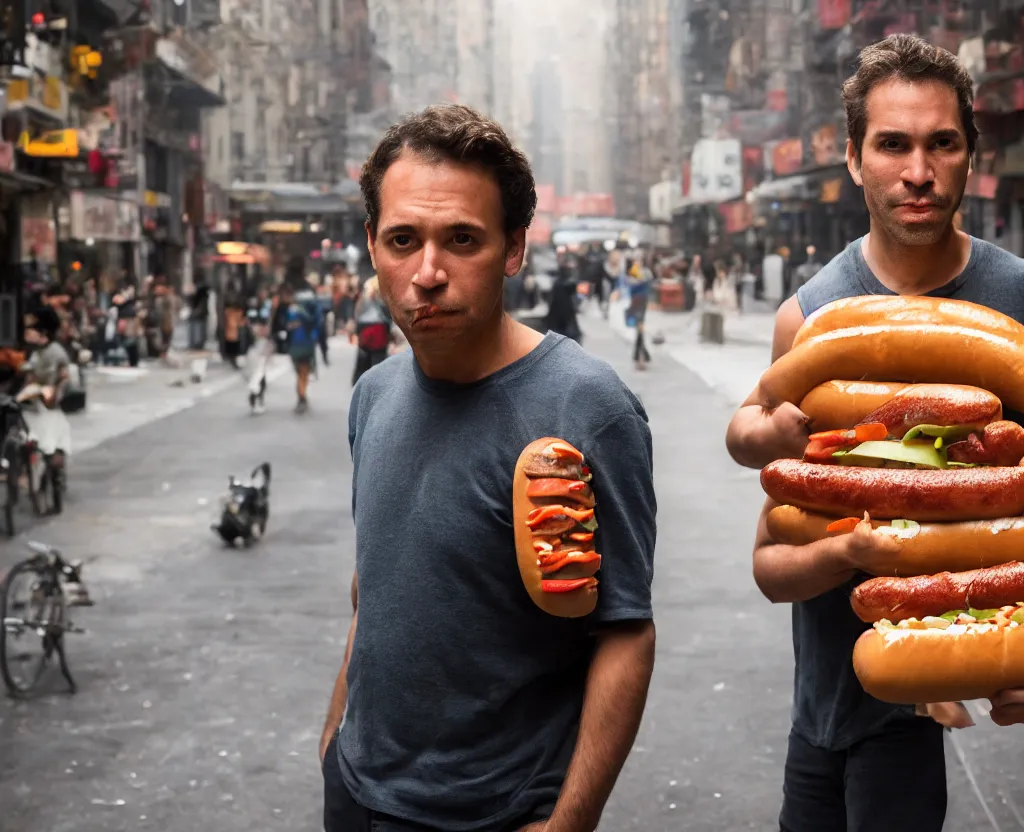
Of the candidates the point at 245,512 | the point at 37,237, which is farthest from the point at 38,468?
the point at 37,237

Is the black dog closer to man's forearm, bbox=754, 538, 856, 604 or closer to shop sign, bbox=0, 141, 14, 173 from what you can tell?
man's forearm, bbox=754, 538, 856, 604

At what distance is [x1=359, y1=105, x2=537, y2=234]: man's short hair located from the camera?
2799 millimetres

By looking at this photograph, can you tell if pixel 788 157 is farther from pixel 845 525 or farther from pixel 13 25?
pixel 845 525

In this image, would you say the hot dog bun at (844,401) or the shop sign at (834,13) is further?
the shop sign at (834,13)

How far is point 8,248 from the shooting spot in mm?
30188

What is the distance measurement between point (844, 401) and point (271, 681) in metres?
6.62

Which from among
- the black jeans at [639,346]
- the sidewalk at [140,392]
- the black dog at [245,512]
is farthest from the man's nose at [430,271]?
the black jeans at [639,346]

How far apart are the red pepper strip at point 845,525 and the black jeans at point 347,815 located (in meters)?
0.67

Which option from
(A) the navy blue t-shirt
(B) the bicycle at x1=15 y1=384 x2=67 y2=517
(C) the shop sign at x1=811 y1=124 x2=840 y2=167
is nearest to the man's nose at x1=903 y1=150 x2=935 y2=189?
(A) the navy blue t-shirt

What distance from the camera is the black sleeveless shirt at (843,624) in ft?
10.6

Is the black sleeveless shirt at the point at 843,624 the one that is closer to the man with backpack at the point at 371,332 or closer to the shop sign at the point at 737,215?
the man with backpack at the point at 371,332

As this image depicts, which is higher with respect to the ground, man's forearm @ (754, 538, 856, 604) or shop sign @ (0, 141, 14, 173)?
shop sign @ (0, 141, 14, 173)

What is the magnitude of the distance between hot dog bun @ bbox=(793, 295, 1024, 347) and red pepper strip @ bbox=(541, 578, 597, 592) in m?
0.59

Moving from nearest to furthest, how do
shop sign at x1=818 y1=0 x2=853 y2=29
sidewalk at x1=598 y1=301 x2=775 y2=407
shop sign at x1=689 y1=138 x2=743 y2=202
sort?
sidewalk at x1=598 y1=301 x2=775 y2=407 → shop sign at x1=818 y1=0 x2=853 y2=29 → shop sign at x1=689 y1=138 x2=743 y2=202
